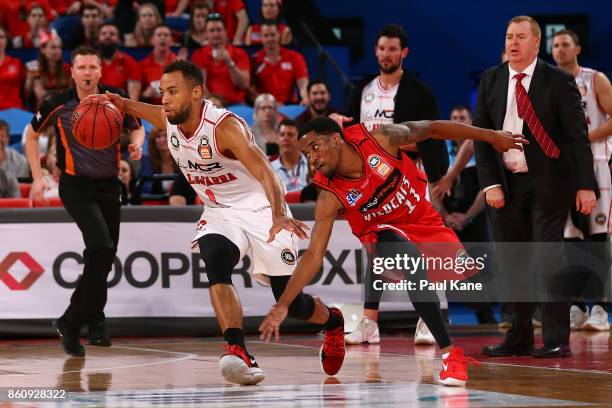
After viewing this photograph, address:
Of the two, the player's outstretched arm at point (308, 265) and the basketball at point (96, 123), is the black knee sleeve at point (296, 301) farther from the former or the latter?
the basketball at point (96, 123)

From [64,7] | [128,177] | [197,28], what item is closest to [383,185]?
[128,177]

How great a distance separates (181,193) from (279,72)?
13.1 feet

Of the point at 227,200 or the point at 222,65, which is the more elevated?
the point at 222,65

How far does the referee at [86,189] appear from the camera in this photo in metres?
8.15

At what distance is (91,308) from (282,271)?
2256 millimetres

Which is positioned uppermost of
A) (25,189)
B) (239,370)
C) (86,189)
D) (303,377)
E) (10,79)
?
(10,79)

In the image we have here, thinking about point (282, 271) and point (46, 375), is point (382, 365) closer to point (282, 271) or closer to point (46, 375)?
point (282, 271)

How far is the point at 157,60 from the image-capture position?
14.0 metres

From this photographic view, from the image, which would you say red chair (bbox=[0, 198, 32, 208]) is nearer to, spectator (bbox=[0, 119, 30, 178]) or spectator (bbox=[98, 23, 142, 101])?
spectator (bbox=[0, 119, 30, 178])

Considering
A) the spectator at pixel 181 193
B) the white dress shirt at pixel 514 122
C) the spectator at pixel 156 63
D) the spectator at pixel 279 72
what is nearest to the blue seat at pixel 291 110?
the spectator at pixel 279 72

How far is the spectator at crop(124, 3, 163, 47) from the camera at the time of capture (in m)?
14.6

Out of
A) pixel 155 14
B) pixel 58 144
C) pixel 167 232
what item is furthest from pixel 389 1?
pixel 58 144

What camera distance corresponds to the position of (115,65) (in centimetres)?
1398

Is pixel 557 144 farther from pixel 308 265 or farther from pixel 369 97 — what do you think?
pixel 308 265
